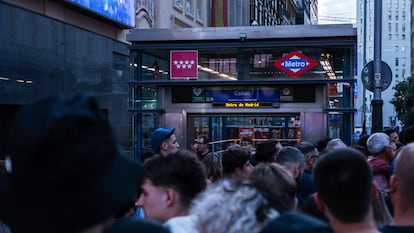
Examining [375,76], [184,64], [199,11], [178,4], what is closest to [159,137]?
[184,64]

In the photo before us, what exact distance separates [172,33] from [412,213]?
439 inches

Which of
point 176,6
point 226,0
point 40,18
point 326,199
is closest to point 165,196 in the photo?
point 326,199

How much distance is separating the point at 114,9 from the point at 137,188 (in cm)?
2713

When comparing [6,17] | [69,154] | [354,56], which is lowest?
[69,154]

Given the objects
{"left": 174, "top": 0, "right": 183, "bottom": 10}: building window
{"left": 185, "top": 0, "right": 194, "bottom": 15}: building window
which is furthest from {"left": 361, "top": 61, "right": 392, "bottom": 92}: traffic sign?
{"left": 185, "top": 0, "right": 194, "bottom": 15}: building window

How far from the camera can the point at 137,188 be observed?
191 centimetres

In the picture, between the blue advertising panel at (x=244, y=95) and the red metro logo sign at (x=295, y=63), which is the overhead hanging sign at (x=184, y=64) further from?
the red metro logo sign at (x=295, y=63)

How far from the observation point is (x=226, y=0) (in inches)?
1861

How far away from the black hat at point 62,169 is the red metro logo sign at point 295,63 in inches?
482

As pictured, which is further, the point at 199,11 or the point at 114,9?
the point at 199,11

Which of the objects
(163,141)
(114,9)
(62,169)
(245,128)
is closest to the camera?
(62,169)

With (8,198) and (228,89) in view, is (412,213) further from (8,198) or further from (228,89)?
(228,89)

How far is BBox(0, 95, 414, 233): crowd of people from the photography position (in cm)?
155

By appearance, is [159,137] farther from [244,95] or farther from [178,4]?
[178,4]
